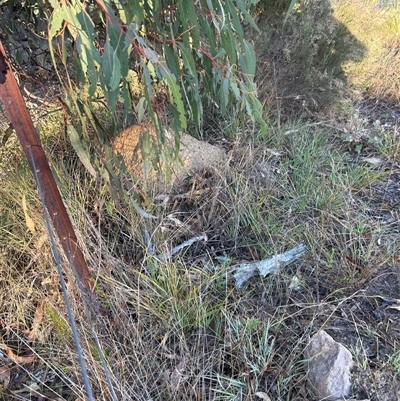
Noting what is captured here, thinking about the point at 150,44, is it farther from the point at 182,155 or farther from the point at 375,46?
the point at 375,46

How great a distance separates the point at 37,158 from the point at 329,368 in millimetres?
1187

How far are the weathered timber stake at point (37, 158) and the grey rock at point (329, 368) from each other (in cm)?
85

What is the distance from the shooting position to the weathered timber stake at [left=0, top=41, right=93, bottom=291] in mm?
1139

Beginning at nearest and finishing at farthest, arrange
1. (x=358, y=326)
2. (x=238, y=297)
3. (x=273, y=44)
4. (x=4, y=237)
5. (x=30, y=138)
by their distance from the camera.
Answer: (x=30, y=138) < (x=358, y=326) < (x=238, y=297) < (x=4, y=237) < (x=273, y=44)

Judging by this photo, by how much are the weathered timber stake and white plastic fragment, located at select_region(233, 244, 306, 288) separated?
0.65m

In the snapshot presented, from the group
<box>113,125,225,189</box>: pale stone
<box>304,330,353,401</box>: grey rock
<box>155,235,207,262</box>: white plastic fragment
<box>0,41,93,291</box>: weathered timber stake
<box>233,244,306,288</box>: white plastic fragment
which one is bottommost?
<box>304,330,353,401</box>: grey rock

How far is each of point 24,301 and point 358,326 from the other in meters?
1.34

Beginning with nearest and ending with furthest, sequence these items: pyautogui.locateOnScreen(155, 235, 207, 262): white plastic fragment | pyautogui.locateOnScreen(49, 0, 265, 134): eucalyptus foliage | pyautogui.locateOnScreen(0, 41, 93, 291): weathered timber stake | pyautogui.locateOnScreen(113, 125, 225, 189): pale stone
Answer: pyautogui.locateOnScreen(49, 0, 265, 134): eucalyptus foliage, pyautogui.locateOnScreen(0, 41, 93, 291): weathered timber stake, pyautogui.locateOnScreen(155, 235, 207, 262): white plastic fragment, pyautogui.locateOnScreen(113, 125, 225, 189): pale stone

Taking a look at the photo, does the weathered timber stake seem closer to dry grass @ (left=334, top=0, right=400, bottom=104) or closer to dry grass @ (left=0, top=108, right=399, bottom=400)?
dry grass @ (left=0, top=108, right=399, bottom=400)

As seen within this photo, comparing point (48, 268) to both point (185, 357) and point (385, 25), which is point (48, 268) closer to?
point (185, 357)

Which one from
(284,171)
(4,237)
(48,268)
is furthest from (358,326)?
(4,237)

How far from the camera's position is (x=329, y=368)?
54.4 inches

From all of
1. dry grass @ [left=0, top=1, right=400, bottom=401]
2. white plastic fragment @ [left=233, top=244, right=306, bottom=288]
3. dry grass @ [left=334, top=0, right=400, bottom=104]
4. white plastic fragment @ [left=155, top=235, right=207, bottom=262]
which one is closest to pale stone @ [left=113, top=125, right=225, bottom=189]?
dry grass @ [left=0, top=1, right=400, bottom=401]

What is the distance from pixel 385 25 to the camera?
370cm
